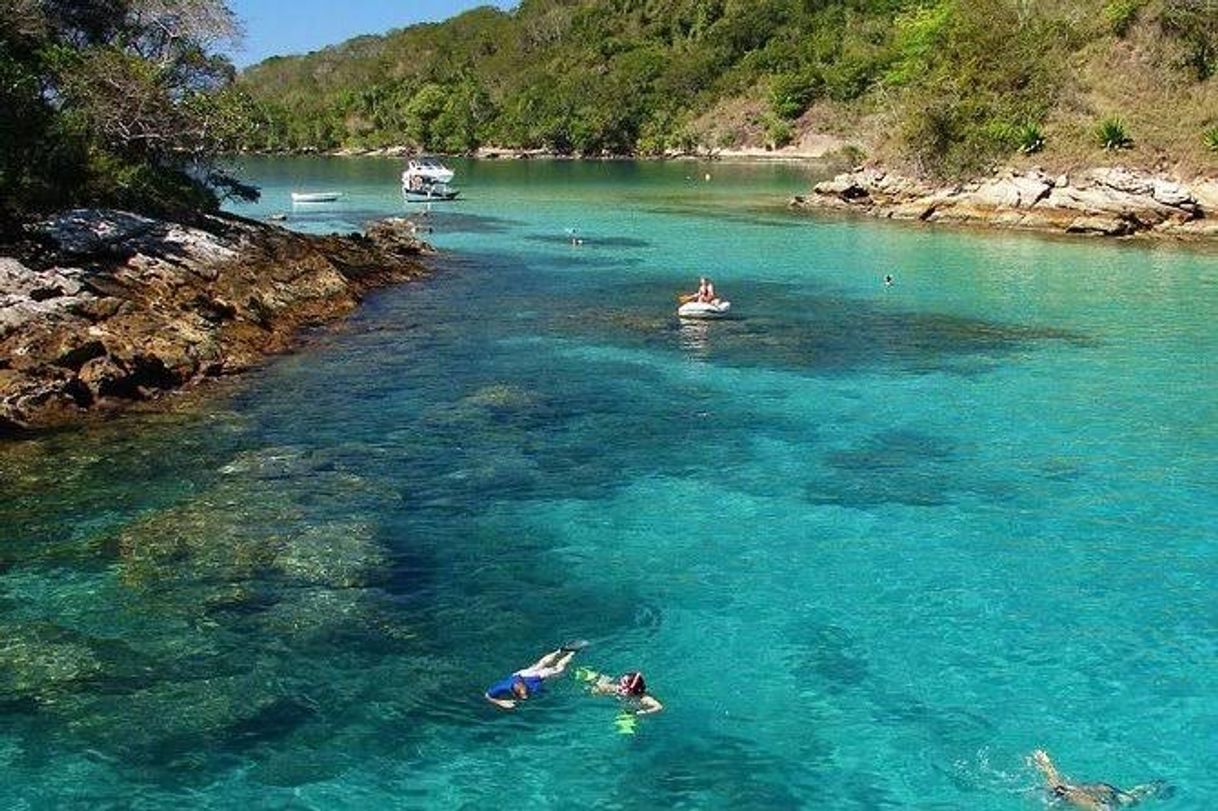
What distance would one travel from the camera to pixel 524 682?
14219mm

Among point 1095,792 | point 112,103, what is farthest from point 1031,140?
point 1095,792

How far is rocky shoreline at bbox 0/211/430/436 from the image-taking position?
2680cm

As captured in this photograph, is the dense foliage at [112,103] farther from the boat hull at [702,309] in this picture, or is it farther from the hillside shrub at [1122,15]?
the hillside shrub at [1122,15]

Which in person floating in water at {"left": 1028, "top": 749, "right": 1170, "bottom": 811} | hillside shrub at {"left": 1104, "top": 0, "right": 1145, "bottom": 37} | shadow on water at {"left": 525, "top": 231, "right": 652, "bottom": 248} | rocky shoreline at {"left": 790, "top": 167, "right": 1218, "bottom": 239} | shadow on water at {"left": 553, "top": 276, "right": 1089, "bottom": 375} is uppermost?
hillside shrub at {"left": 1104, "top": 0, "right": 1145, "bottom": 37}

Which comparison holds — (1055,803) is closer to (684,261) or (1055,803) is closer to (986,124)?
(684,261)

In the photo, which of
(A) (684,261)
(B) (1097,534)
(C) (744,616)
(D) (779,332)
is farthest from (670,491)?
(A) (684,261)

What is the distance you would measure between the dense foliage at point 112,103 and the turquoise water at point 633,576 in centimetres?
1123

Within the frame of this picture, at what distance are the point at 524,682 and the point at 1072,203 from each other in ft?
206

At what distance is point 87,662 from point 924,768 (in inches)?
444

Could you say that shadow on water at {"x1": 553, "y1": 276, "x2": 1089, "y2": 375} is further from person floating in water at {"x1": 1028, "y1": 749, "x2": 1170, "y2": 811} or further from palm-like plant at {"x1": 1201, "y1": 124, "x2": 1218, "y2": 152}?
palm-like plant at {"x1": 1201, "y1": 124, "x2": 1218, "y2": 152}

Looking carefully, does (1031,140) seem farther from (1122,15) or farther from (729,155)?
(729,155)

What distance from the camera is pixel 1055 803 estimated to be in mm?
12227

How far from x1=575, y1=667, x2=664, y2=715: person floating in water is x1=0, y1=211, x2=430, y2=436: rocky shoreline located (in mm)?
16938

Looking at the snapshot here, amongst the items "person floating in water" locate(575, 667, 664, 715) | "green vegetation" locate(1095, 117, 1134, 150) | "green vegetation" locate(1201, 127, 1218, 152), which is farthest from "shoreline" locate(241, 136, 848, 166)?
"person floating in water" locate(575, 667, 664, 715)
